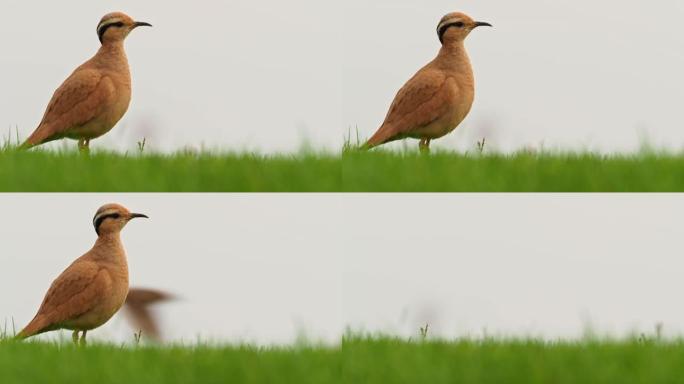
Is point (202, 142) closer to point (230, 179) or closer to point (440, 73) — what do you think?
point (230, 179)

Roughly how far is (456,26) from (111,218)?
13.3 ft

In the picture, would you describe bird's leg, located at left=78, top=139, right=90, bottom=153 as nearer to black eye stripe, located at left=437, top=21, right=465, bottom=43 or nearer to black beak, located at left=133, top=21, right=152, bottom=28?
black beak, located at left=133, top=21, right=152, bottom=28

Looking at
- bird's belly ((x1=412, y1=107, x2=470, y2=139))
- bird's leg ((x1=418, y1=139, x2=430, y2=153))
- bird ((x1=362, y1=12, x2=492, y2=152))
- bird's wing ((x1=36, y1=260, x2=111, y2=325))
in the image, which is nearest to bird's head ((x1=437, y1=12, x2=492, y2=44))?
bird ((x1=362, y1=12, x2=492, y2=152))

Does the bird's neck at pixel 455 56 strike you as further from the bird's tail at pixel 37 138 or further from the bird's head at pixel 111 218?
the bird's tail at pixel 37 138

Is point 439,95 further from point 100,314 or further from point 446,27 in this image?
point 100,314

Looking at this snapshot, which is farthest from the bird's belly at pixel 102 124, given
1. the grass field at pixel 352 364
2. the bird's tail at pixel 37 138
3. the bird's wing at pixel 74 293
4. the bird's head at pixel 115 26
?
the grass field at pixel 352 364

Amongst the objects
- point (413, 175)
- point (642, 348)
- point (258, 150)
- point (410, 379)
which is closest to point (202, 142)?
point (258, 150)

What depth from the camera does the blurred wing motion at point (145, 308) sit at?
37.7 ft

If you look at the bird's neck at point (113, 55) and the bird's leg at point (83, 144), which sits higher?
the bird's neck at point (113, 55)

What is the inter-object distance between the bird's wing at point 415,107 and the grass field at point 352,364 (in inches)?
85.7

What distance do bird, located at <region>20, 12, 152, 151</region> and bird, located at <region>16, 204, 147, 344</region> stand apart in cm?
88

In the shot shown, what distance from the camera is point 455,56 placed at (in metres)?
12.6

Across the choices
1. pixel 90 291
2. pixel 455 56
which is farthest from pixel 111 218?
pixel 455 56

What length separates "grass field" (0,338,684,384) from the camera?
1038cm
